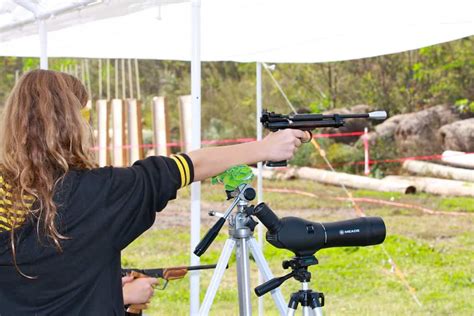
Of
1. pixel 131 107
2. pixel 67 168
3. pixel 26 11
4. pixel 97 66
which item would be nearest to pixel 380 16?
pixel 26 11

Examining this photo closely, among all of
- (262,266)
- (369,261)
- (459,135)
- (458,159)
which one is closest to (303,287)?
(262,266)

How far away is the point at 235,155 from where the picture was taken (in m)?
1.91

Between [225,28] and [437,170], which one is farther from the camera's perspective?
[437,170]

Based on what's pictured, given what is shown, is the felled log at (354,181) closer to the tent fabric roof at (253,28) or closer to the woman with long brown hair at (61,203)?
the tent fabric roof at (253,28)

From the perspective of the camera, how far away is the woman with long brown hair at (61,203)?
1725 millimetres

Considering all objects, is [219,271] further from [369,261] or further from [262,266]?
[369,261]

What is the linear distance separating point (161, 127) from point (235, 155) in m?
9.73

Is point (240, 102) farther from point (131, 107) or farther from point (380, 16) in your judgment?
point (380, 16)

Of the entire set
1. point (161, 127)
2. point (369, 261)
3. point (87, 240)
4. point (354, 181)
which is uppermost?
point (161, 127)

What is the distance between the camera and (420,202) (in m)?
10.7

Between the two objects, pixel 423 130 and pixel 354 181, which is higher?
pixel 423 130

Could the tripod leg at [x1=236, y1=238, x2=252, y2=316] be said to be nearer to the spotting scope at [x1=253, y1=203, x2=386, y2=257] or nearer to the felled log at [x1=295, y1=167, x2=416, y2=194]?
the spotting scope at [x1=253, y1=203, x2=386, y2=257]

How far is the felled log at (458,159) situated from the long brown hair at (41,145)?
8798 millimetres

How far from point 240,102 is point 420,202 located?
4.55m
